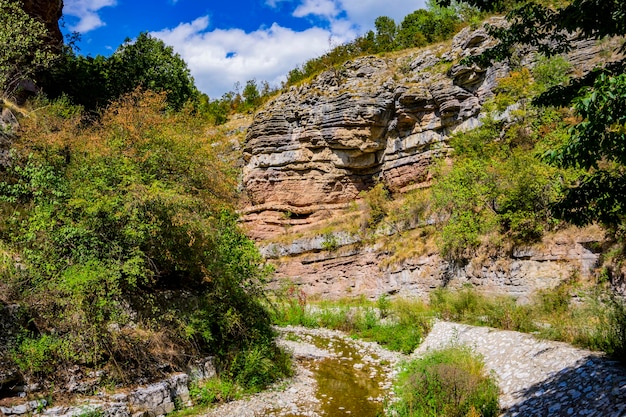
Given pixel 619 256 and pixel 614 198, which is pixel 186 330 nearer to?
pixel 614 198

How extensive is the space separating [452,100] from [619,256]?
65.7 ft

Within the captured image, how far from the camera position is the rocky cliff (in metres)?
30.0

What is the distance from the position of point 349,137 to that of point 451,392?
1131 inches

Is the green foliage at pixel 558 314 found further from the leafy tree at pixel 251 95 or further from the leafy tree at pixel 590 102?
the leafy tree at pixel 251 95

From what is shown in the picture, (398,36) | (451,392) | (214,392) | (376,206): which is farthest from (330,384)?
(398,36)

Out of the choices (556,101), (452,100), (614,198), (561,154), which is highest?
(452,100)

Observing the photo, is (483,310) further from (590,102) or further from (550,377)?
(590,102)

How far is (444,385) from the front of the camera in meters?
8.53

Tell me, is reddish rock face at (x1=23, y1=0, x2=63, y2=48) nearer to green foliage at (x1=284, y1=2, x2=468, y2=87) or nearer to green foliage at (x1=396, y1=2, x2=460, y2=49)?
green foliage at (x1=284, y1=2, x2=468, y2=87)

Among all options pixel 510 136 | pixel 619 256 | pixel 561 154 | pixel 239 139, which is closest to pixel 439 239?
pixel 510 136

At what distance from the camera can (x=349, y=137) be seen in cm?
3538

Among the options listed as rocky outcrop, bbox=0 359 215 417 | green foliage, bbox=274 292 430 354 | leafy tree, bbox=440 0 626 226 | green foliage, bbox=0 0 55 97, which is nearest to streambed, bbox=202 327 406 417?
green foliage, bbox=274 292 430 354

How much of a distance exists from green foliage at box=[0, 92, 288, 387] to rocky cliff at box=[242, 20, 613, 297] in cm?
1540

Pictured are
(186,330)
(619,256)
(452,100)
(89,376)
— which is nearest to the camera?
(89,376)
